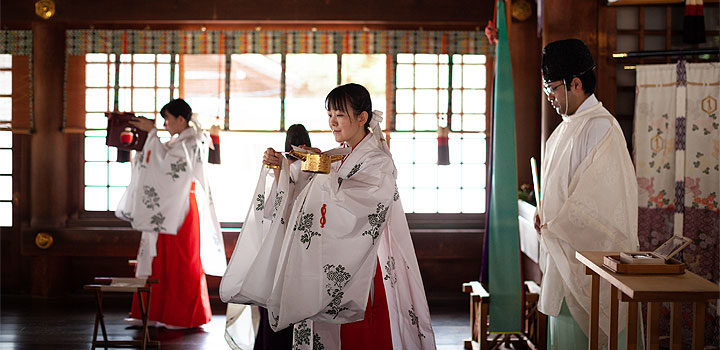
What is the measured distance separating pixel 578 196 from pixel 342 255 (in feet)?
3.59

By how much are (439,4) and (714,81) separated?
249cm

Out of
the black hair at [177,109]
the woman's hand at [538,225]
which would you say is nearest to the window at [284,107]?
the black hair at [177,109]

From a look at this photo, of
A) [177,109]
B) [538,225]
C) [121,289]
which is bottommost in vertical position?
[121,289]

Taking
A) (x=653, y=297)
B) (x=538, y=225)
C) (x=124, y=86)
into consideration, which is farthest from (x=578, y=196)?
(x=124, y=86)

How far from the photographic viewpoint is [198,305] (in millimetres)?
5012

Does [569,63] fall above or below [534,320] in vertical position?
above

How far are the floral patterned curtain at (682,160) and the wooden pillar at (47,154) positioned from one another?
4748mm

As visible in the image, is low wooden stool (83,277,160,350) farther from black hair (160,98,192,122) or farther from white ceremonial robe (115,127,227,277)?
black hair (160,98,192,122)

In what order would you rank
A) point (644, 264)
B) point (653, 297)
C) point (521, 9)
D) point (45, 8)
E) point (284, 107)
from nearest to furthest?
point (653, 297) < point (644, 264) < point (521, 9) < point (45, 8) < point (284, 107)

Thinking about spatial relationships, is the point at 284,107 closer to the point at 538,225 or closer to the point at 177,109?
the point at 177,109

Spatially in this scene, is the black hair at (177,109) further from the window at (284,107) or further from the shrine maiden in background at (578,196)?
the shrine maiden in background at (578,196)

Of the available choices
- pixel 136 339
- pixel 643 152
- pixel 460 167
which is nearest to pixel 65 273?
pixel 136 339

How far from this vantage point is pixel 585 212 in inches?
116

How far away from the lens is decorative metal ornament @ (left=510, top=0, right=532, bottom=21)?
5590 millimetres
